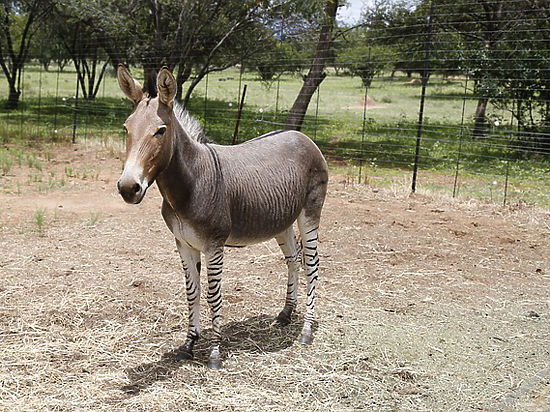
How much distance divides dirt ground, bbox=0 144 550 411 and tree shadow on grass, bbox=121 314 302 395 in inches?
0.7

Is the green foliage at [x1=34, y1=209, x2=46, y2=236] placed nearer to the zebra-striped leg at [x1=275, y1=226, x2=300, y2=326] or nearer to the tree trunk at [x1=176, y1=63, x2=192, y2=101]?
the zebra-striped leg at [x1=275, y1=226, x2=300, y2=326]

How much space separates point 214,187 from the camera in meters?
4.20

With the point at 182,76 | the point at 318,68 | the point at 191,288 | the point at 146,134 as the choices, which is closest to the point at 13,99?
the point at 182,76

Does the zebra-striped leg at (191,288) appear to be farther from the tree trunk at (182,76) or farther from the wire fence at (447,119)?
the tree trunk at (182,76)

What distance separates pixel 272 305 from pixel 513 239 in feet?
13.4

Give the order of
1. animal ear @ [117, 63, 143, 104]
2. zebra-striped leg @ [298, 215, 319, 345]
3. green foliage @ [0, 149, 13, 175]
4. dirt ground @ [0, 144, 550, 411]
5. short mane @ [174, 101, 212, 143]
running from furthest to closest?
green foliage @ [0, 149, 13, 175], zebra-striped leg @ [298, 215, 319, 345], short mane @ [174, 101, 212, 143], dirt ground @ [0, 144, 550, 411], animal ear @ [117, 63, 143, 104]

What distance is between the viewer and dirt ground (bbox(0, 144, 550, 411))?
396 cm

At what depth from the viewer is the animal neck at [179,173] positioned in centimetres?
401

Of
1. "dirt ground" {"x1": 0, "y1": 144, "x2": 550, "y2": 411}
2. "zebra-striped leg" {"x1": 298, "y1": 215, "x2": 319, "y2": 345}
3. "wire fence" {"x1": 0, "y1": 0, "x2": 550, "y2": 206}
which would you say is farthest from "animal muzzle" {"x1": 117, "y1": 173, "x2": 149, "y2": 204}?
"wire fence" {"x1": 0, "y1": 0, "x2": 550, "y2": 206}

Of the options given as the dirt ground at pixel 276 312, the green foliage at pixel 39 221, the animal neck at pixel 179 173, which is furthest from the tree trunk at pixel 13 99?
the animal neck at pixel 179 173

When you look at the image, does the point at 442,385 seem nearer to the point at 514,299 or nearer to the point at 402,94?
the point at 514,299

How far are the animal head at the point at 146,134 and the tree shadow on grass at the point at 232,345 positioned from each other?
55.9 inches

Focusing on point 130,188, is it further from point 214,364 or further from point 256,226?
point 214,364

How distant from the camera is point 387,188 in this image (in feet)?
36.3
